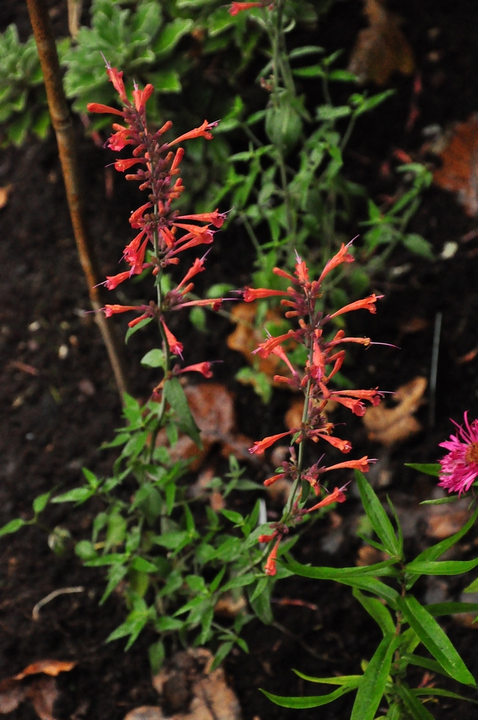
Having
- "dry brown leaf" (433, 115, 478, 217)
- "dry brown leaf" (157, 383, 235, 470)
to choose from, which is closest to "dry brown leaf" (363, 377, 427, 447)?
"dry brown leaf" (157, 383, 235, 470)

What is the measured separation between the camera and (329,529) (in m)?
2.50

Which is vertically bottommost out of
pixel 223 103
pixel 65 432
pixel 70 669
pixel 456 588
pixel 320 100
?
pixel 456 588

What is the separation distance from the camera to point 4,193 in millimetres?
3650

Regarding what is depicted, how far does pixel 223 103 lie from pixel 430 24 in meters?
1.20

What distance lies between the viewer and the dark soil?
2.26 meters

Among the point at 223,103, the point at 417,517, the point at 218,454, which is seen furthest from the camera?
the point at 223,103

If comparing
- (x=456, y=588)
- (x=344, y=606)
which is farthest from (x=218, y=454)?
(x=456, y=588)

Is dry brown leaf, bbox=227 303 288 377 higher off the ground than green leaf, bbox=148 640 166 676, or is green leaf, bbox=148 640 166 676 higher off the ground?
dry brown leaf, bbox=227 303 288 377

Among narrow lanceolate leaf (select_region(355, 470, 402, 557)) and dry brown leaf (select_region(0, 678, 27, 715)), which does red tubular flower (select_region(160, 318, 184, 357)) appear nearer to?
narrow lanceolate leaf (select_region(355, 470, 402, 557))

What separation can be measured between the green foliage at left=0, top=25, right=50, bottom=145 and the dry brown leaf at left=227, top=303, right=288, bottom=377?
3.78ft

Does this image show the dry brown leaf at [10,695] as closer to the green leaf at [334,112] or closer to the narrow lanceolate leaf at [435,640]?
the narrow lanceolate leaf at [435,640]

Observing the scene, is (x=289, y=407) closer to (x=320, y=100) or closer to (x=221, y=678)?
(x=221, y=678)

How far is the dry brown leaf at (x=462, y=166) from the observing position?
3.15m

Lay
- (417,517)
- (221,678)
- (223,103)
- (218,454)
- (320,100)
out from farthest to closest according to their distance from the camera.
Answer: (320,100) < (223,103) < (218,454) < (417,517) < (221,678)
